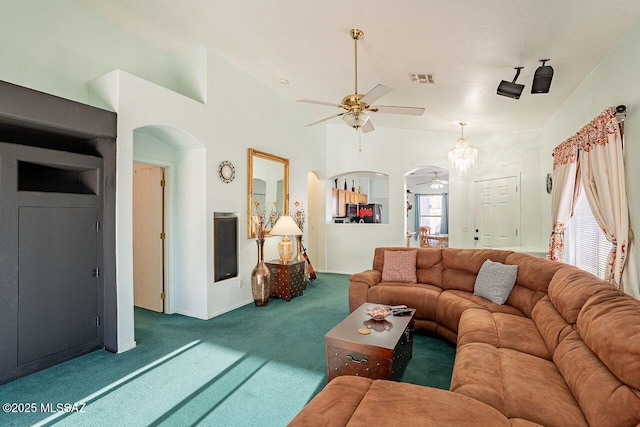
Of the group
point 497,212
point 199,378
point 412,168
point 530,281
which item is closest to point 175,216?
point 199,378

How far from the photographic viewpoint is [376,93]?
9.52 feet

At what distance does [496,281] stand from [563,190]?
1730 millimetres

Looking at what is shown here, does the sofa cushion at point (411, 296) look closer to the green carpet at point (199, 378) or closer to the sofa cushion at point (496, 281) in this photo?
the green carpet at point (199, 378)

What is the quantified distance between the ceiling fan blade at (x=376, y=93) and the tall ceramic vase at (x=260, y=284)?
2.84 meters

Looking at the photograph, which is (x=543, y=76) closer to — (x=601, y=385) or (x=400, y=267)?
(x=400, y=267)

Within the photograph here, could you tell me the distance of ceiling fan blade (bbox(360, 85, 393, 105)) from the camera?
9.18 feet

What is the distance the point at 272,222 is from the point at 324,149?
103 inches

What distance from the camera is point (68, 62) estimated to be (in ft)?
10.5

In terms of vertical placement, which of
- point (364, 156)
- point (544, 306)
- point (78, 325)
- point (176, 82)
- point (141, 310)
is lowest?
point (141, 310)

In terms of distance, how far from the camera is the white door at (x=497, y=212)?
569 cm

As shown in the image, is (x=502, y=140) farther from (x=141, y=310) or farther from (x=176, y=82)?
(x=141, y=310)

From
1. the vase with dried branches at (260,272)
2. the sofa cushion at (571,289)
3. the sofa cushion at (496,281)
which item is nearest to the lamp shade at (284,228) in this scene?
the vase with dried branches at (260,272)

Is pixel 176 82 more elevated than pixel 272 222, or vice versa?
pixel 176 82

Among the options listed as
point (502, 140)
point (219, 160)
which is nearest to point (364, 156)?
point (502, 140)
